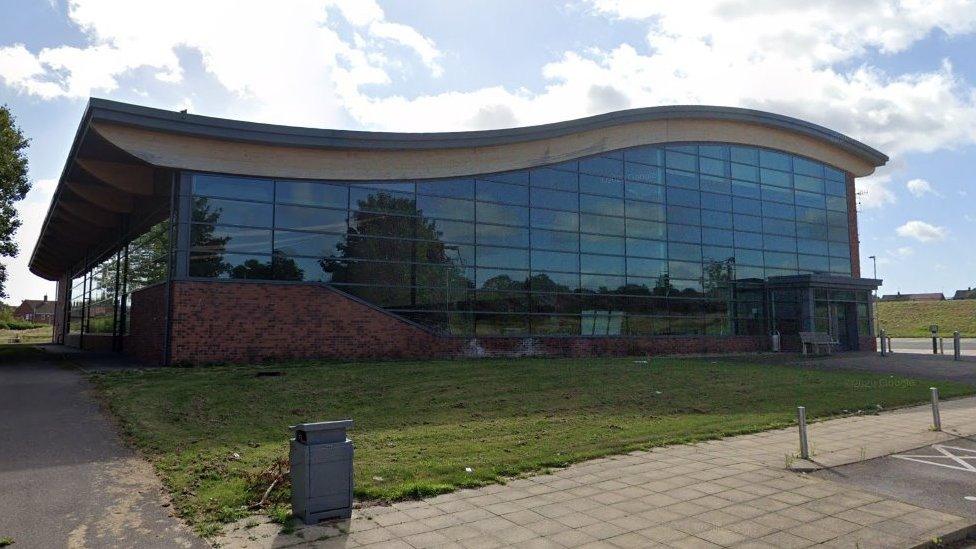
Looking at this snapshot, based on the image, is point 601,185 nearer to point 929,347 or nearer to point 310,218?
point 310,218

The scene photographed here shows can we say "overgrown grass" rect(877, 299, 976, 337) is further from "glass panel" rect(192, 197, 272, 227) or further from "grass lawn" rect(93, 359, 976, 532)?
"glass panel" rect(192, 197, 272, 227)

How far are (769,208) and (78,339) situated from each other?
1608 inches

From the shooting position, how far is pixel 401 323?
2191cm

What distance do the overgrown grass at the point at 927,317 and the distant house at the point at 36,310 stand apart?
495 feet

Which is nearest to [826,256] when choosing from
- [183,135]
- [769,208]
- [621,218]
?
[769,208]

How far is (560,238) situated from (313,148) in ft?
34.5

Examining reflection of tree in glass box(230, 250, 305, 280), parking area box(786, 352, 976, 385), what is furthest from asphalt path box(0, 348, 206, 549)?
parking area box(786, 352, 976, 385)

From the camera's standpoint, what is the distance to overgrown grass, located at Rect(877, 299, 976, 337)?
6745 cm

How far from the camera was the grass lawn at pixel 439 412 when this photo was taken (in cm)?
790

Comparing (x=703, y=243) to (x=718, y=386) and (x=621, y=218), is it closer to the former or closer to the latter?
(x=621, y=218)

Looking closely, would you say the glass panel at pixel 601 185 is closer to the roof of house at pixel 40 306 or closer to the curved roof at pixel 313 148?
the curved roof at pixel 313 148

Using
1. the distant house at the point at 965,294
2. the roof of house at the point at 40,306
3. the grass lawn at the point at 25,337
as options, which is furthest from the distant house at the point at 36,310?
the distant house at the point at 965,294

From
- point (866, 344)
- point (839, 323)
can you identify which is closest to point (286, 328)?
point (839, 323)

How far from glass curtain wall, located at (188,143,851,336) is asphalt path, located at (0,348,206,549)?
860 centimetres
